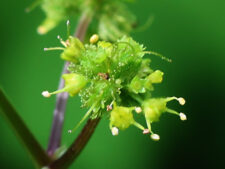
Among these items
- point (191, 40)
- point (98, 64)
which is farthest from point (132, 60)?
point (191, 40)

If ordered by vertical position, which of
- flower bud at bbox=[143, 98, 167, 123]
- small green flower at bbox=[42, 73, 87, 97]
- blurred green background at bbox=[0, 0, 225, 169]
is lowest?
blurred green background at bbox=[0, 0, 225, 169]

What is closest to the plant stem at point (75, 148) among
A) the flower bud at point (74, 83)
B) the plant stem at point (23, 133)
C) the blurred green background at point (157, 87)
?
the plant stem at point (23, 133)

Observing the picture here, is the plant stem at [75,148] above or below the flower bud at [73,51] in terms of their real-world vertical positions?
below

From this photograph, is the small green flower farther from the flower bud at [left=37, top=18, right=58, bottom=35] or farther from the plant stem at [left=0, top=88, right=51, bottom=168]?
the flower bud at [left=37, top=18, right=58, bottom=35]

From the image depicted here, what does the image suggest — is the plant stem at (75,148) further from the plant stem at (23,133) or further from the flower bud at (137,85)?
the flower bud at (137,85)

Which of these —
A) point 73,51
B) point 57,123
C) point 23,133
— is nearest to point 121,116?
point 73,51

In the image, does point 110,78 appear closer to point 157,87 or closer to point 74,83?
point 74,83

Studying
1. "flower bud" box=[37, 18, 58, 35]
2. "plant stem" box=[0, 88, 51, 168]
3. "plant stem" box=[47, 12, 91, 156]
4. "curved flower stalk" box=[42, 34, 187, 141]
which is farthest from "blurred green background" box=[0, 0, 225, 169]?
"curved flower stalk" box=[42, 34, 187, 141]
